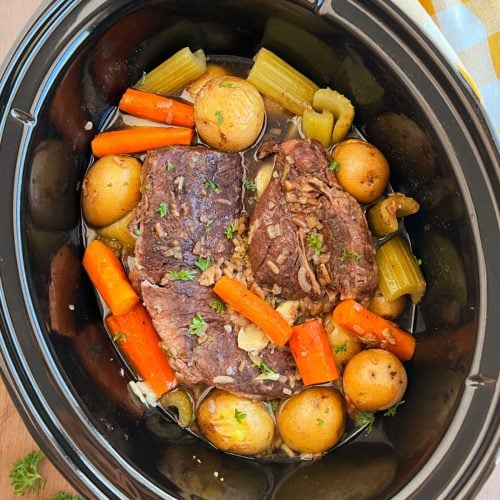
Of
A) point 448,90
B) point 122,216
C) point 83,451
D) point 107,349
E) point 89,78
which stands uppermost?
point 89,78

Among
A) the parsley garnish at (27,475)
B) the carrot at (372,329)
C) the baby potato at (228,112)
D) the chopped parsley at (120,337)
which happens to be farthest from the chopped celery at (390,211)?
the parsley garnish at (27,475)

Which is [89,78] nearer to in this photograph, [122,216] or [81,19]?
[81,19]

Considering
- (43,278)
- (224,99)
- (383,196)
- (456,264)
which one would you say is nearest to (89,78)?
(224,99)

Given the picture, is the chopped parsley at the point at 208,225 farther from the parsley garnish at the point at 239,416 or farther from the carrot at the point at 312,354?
the parsley garnish at the point at 239,416

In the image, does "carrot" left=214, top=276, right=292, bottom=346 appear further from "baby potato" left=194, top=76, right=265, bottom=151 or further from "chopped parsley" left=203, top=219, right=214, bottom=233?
"baby potato" left=194, top=76, right=265, bottom=151

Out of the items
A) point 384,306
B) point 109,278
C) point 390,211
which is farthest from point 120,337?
point 390,211

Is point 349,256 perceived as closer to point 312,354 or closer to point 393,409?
point 312,354

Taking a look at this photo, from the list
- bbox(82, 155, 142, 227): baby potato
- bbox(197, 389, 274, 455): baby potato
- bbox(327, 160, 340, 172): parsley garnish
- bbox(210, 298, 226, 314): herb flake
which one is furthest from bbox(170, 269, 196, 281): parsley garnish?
bbox(327, 160, 340, 172): parsley garnish
